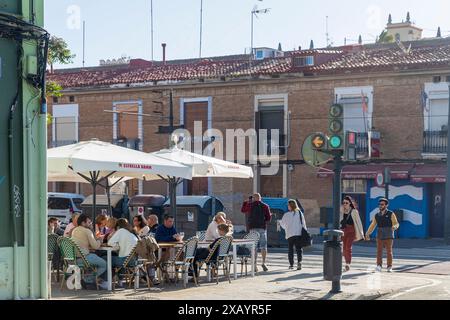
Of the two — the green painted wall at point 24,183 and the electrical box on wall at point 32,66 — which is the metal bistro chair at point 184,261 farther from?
the electrical box on wall at point 32,66

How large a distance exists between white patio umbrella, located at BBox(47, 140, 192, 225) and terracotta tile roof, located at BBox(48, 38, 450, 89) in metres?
21.1

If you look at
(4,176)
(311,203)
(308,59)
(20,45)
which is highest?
(308,59)

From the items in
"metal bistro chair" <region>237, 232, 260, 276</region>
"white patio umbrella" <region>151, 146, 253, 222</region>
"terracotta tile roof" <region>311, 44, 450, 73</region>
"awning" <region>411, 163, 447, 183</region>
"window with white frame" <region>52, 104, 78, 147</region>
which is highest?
"terracotta tile roof" <region>311, 44, 450, 73</region>

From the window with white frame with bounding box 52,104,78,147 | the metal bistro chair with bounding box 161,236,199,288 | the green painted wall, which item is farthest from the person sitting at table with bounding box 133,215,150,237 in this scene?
the window with white frame with bounding box 52,104,78,147

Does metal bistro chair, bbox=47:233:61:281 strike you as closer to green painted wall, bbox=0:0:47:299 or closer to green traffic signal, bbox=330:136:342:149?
green painted wall, bbox=0:0:47:299

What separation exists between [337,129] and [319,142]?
406 mm

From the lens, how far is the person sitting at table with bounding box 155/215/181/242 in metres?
16.5

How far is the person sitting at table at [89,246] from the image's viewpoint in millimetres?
14531

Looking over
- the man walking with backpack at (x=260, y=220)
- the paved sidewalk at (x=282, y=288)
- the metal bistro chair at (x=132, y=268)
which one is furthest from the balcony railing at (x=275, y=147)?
the metal bistro chair at (x=132, y=268)

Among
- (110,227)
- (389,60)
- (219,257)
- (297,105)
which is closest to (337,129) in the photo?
(219,257)
